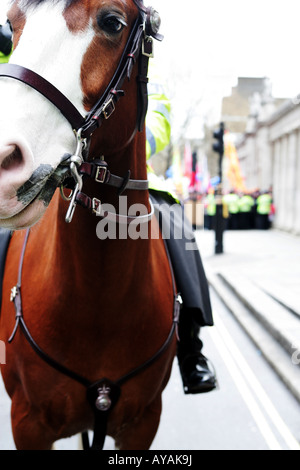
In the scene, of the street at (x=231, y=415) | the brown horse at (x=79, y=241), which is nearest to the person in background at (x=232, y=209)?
the street at (x=231, y=415)

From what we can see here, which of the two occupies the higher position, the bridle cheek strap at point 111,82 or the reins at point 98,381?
the bridle cheek strap at point 111,82

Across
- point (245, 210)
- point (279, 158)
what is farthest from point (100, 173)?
point (279, 158)

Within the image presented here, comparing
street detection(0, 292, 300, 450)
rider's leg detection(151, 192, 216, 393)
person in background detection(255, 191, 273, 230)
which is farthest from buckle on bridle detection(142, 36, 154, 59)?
person in background detection(255, 191, 273, 230)

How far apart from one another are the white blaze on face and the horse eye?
0.06m

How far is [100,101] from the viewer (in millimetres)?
1603

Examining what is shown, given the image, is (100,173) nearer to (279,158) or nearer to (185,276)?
(185,276)

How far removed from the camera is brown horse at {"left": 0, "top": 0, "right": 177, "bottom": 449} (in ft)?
4.69

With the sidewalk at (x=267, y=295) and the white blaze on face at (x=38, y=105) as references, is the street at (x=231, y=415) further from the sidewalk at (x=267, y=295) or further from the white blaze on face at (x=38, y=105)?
→ the white blaze on face at (x=38, y=105)

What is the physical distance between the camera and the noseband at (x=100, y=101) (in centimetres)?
142

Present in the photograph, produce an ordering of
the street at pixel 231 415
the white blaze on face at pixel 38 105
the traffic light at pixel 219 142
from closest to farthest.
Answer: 1. the white blaze on face at pixel 38 105
2. the street at pixel 231 415
3. the traffic light at pixel 219 142

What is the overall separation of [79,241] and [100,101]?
0.66 metres

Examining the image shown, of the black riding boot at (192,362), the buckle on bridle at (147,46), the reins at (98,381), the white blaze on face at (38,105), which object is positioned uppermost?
the buckle on bridle at (147,46)

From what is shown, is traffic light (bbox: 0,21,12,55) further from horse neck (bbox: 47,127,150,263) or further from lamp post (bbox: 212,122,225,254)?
lamp post (bbox: 212,122,225,254)
